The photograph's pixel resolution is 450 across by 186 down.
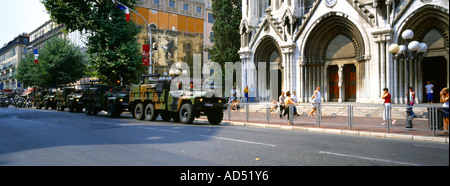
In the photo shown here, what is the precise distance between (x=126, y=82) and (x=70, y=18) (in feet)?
23.0

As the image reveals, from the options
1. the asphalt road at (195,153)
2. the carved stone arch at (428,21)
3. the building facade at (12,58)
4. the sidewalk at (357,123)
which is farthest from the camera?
the building facade at (12,58)

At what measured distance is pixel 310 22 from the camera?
84.5 ft

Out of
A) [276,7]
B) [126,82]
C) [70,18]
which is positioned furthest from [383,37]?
[70,18]

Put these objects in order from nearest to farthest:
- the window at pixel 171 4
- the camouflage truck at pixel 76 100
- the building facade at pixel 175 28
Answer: the camouflage truck at pixel 76 100
the building facade at pixel 175 28
the window at pixel 171 4

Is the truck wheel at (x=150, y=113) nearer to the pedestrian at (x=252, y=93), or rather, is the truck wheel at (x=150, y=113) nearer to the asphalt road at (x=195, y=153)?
the asphalt road at (x=195, y=153)

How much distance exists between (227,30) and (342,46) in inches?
608

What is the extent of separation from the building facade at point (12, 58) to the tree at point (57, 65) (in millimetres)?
44790

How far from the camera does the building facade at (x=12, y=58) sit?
278 feet

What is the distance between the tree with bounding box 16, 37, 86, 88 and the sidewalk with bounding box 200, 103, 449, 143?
3248cm

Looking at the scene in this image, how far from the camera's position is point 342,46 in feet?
82.2

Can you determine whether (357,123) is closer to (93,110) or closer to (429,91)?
(429,91)

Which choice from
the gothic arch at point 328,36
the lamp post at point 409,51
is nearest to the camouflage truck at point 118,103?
the gothic arch at point 328,36

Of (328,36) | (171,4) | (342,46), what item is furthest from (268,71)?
(171,4)

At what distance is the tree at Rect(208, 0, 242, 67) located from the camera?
1481 inches
